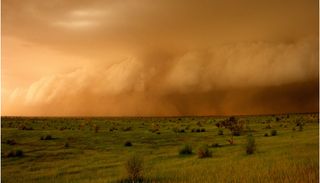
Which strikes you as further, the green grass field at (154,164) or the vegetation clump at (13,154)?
the vegetation clump at (13,154)

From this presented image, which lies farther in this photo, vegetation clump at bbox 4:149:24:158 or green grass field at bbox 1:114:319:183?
vegetation clump at bbox 4:149:24:158

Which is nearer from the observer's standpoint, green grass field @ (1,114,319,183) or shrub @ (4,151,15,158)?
green grass field @ (1,114,319,183)

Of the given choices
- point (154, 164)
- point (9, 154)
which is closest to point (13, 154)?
point (9, 154)

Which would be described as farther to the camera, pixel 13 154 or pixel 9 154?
pixel 13 154

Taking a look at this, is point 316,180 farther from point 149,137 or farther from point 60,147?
point 149,137

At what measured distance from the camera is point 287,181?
13.7m

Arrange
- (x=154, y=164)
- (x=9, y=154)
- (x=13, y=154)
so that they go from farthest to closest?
(x=13, y=154) < (x=9, y=154) < (x=154, y=164)

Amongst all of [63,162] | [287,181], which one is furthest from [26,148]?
[287,181]

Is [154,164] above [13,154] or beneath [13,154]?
beneath

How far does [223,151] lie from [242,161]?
18.8 ft

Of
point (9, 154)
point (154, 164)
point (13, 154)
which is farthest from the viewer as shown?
point (13, 154)

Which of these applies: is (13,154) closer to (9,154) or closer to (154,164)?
(9,154)

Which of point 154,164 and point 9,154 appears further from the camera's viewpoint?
point 9,154

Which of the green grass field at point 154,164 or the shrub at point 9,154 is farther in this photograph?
the shrub at point 9,154
